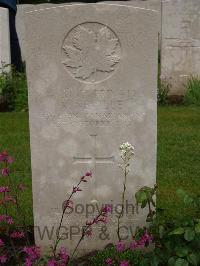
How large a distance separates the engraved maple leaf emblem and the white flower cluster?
1.48 ft

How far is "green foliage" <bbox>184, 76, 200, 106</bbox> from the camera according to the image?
7857mm

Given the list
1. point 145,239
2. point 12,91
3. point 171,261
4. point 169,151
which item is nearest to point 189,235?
point 171,261

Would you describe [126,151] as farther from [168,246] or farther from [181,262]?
[181,262]

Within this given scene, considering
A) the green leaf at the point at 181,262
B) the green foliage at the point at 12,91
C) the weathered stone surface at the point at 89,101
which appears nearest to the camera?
the green leaf at the point at 181,262

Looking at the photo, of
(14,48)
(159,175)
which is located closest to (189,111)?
(159,175)

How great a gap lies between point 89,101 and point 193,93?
4.99 meters

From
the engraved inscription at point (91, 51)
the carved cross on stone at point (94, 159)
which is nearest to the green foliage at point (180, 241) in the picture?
the carved cross on stone at point (94, 159)

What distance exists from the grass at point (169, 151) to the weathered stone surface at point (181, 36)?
3.04ft

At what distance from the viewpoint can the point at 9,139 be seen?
20.1ft

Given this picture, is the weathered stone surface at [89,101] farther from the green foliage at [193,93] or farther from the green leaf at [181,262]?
the green foliage at [193,93]

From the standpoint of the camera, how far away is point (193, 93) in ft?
26.1

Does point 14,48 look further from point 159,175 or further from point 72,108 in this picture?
point 72,108

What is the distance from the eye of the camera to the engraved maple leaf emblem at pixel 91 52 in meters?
3.09

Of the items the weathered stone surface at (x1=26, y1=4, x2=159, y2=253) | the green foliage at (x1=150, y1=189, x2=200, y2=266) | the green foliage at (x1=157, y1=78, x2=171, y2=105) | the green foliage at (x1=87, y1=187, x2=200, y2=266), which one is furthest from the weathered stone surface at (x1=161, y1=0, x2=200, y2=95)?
the green foliage at (x1=150, y1=189, x2=200, y2=266)
